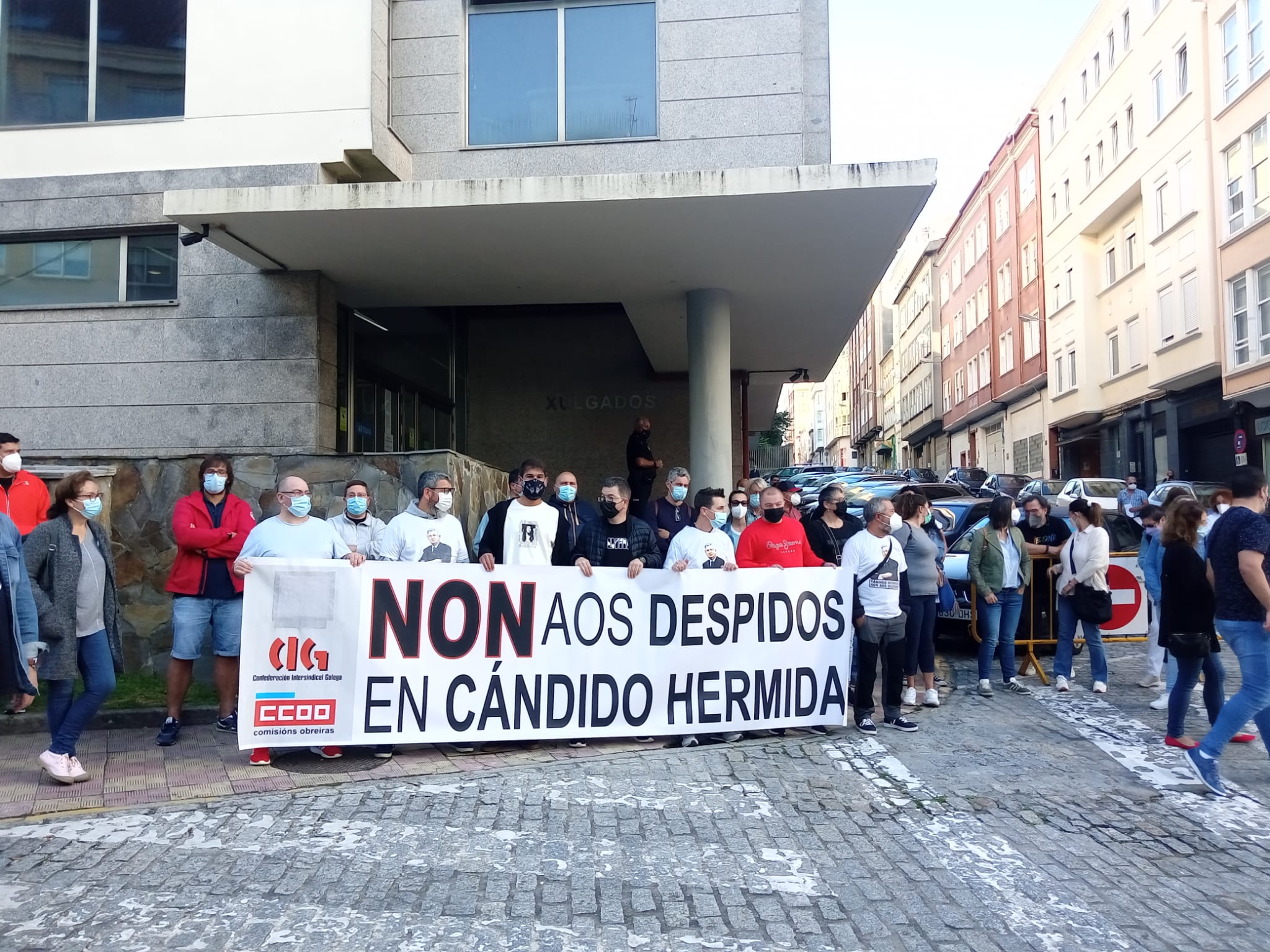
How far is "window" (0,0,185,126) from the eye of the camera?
12414 millimetres

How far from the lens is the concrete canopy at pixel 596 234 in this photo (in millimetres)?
9664

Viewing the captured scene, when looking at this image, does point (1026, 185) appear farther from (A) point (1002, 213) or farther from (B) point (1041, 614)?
(B) point (1041, 614)

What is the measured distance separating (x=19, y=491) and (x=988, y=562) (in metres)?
7.61

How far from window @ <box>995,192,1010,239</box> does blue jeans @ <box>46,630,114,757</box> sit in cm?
4834

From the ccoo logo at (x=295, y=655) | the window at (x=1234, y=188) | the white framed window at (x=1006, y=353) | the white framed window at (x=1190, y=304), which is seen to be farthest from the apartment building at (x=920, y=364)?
the ccoo logo at (x=295, y=655)

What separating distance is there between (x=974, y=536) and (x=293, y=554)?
566cm

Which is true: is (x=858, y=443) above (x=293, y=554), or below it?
above

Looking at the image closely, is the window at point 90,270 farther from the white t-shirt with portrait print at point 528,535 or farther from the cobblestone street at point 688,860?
the cobblestone street at point 688,860

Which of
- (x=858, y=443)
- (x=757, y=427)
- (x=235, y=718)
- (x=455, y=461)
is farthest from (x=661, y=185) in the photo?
(x=858, y=443)

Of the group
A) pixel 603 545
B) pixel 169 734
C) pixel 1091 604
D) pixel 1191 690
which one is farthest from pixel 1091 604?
pixel 169 734

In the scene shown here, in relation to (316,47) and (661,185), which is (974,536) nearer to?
(661,185)

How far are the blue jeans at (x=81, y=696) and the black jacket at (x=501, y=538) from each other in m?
2.41

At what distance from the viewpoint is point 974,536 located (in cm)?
898

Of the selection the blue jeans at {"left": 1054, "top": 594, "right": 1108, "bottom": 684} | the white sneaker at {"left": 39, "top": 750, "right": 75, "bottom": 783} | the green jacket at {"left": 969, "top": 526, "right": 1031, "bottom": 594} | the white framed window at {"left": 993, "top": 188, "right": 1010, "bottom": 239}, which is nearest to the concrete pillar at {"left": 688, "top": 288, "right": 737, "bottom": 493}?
the green jacket at {"left": 969, "top": 526, "right": 1031, "bottom": 594}
